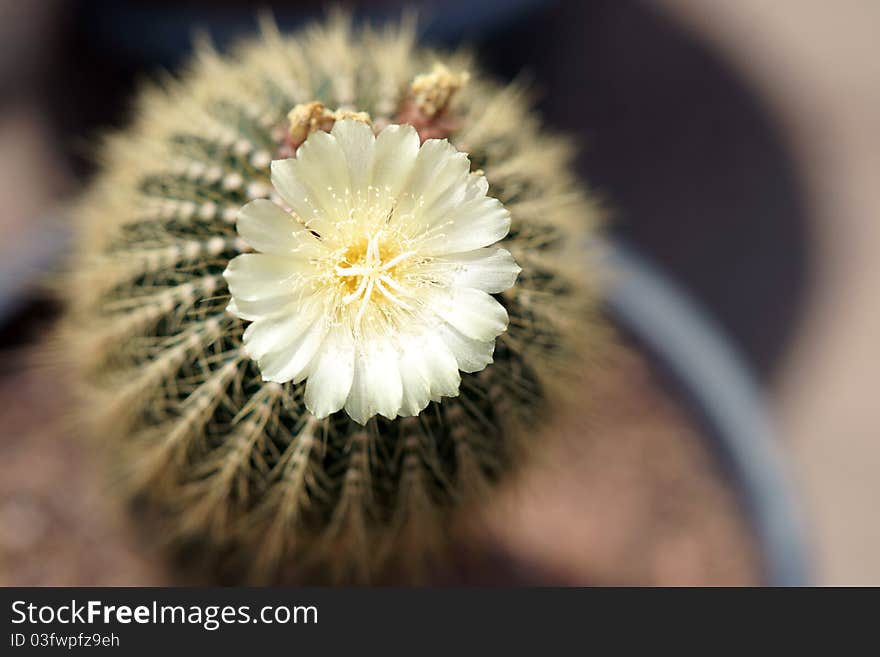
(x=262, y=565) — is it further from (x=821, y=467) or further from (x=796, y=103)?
(x=796, y=103)

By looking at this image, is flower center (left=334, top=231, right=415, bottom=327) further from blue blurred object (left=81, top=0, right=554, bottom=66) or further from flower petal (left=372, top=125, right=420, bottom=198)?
blue blurred object (left=81, top=0, right=554, bottom=66)

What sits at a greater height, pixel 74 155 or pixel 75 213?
pixel 74 155

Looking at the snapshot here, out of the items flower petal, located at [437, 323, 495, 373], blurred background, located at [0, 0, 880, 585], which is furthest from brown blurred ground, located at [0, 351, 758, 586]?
flower petal, located at [437, 323, 495, 373]

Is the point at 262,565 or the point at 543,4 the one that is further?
the point at 543,4

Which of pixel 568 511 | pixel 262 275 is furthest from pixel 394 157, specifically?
pixel 568 511

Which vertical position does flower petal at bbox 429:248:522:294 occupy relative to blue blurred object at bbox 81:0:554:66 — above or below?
below

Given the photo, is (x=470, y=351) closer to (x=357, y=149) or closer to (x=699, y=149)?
(x=357, y=149)

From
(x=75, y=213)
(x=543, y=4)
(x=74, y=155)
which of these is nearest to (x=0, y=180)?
(x=74, y=155)
